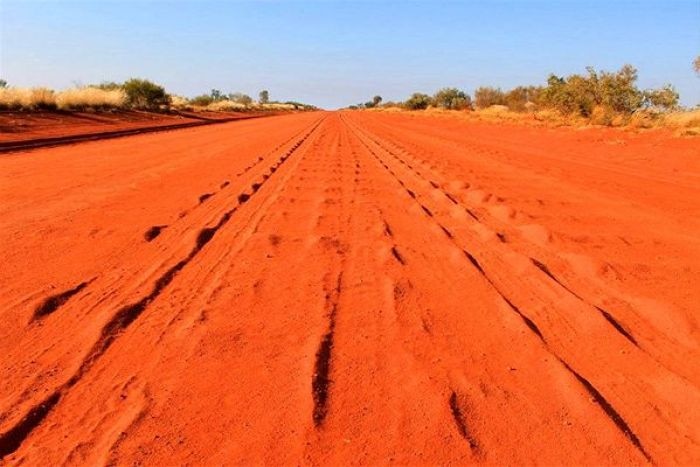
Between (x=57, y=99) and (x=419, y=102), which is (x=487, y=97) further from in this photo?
(x=57, y=99)

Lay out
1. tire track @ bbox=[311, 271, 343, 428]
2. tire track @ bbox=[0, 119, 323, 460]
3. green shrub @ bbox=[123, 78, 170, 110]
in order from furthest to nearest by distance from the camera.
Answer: green shrub @ bbox=[123, 78, 170, 110]
tire track @ bbox=[311, 271, 343, 428]
tire track @ bbox=[0, 119, 323, 460]

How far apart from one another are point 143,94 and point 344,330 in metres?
42.0

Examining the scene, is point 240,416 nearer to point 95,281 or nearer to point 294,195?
point 95,281

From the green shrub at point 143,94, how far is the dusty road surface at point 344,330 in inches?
1367

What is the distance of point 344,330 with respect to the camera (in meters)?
3.99

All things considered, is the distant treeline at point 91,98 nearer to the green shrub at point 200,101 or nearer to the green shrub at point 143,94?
the green shrub at point 143,94

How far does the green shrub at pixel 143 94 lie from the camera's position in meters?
40.9

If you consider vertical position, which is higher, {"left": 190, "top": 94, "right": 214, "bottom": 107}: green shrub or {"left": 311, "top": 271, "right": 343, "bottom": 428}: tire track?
{"left": 311, "top": 271, "right": 343, "bottom": 428}: tire track

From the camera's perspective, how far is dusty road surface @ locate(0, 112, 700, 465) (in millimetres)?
2820

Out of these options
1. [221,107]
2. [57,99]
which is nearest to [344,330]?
[57,99]

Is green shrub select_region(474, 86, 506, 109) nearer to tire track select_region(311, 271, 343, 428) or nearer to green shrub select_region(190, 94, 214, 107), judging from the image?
green shrub select_region(190, 94, 214, 107)

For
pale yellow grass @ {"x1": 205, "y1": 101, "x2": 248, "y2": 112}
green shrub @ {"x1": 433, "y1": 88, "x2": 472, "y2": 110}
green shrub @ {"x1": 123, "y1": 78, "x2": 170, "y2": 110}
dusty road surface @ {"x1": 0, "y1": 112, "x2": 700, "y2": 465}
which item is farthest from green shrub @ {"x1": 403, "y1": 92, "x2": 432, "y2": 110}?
dusty road surface @ {"x1": 0, "y1": 112, "x2": 700, "y2": 465}

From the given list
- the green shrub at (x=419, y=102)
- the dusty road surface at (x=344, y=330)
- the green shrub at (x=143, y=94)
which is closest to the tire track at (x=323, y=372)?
the dusty road surface at (x=344, y=330)

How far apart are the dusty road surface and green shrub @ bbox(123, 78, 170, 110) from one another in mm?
34721
